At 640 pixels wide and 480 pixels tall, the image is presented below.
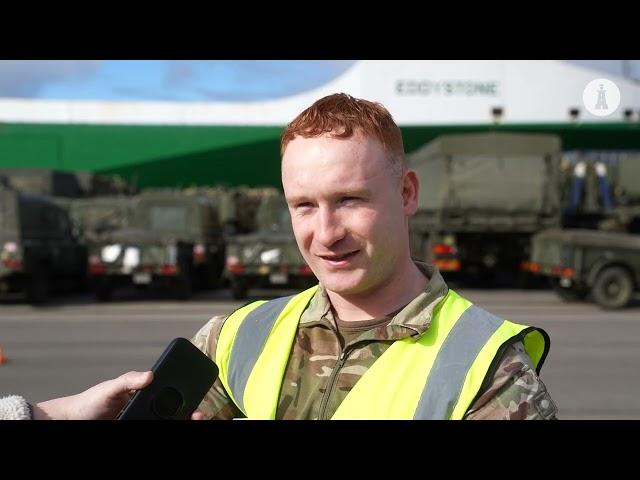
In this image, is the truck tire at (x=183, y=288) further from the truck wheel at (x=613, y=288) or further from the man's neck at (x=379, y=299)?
the man's neck at (x=379, y=299)

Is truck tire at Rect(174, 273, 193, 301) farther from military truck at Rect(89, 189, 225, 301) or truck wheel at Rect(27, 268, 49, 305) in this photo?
truck wheel at Rect(27, 268, 49, 305)

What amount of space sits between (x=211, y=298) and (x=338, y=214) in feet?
52.7

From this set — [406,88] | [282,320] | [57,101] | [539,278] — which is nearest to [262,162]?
[406,88]

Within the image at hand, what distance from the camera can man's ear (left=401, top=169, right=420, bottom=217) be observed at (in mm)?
2159

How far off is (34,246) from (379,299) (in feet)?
48.9

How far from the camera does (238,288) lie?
16859mm

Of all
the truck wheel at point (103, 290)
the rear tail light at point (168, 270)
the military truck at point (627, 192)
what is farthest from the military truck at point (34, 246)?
the military truck at point (627, 192)

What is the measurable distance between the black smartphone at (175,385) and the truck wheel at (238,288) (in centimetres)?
1500

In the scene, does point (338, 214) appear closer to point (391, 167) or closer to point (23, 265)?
point (391, 167)

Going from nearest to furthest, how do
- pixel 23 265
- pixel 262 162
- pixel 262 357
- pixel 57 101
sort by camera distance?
pixel 262 357
pixel 23 265
pixel 262 162
pixel 57 101

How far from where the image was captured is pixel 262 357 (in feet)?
7.38

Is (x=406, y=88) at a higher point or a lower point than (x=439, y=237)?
higher

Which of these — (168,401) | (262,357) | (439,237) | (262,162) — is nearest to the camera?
(168,401)

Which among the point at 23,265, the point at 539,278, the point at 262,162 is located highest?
the point at 262,162
